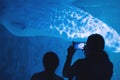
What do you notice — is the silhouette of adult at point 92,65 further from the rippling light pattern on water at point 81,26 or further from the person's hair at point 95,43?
the rippling light pattern on water at point 81,26

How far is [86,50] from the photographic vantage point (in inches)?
138

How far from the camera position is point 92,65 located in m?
3.42

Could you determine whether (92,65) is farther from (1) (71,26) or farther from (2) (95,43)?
(1) (71,26)

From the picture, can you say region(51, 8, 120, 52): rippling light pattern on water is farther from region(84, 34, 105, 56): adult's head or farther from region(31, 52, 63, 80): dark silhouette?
region(84, 34, 105, 56): adult's head

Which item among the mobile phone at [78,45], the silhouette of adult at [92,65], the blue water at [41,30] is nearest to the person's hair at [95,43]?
the silhouette of adult at [92,65]

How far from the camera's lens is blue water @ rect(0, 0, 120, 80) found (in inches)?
509

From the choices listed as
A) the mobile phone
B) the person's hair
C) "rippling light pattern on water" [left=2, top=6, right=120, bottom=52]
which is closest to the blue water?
"rippling light pattern on water" [left=2, top=6, right=120, bottom=52]

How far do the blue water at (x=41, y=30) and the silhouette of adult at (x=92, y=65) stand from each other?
9205mm

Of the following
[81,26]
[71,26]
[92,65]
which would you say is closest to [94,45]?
[92,65]

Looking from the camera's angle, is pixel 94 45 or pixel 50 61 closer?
pixel 94 45

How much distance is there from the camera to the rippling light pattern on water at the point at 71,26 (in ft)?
41.9

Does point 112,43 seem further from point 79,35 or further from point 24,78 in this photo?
point 24,78

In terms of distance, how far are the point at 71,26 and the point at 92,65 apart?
10.2m

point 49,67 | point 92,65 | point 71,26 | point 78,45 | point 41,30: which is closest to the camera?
point 92,65
